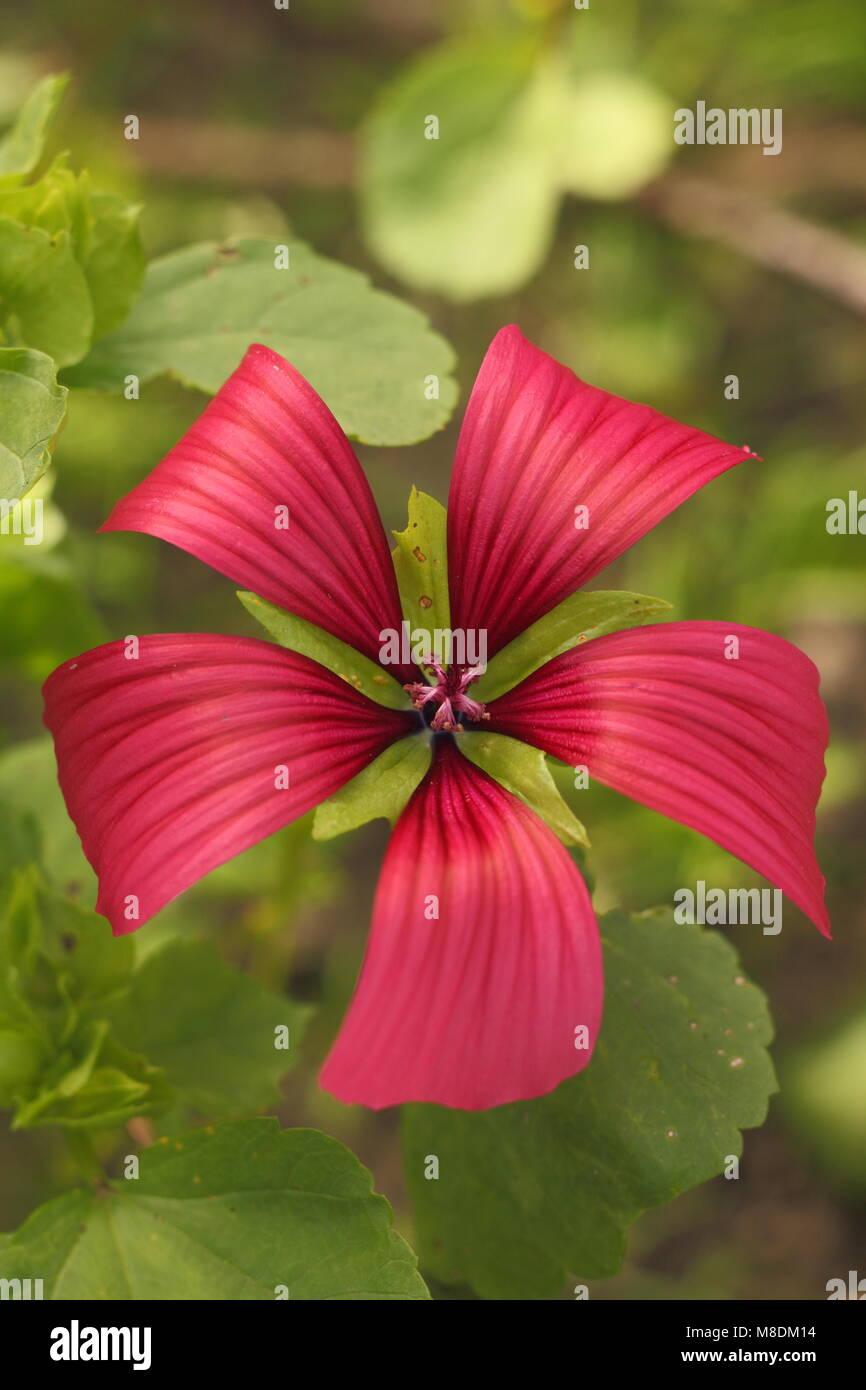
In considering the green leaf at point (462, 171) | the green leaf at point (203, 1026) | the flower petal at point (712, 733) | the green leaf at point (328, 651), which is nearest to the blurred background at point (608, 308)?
the green leaf at point (462, 171)

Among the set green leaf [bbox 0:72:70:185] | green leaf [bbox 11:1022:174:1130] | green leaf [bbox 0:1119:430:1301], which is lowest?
green leaf [bbox 0:1119:430:1301]

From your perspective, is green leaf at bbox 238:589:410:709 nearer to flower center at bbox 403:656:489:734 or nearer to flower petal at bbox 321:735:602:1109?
flower center at bbox 403:656:489:734

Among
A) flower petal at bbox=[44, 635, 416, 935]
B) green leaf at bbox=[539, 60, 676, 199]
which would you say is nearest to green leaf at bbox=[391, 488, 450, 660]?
flower petal at bbox=[44, 635, 416, 935]

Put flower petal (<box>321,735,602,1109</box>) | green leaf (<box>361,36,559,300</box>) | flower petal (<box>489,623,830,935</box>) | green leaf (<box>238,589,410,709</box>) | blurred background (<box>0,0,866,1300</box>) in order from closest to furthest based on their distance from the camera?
flower petal (<box>321,735,602,1109</box>), flower petal (<box>489,623,830,935</box>), green leaf (<box>238,589,410,709</box>), blurred background (<box>0,0,866,1300</box>), green leaf (<box>361,36,559,300</box>)

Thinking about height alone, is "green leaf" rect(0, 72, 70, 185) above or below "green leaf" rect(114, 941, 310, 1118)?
above

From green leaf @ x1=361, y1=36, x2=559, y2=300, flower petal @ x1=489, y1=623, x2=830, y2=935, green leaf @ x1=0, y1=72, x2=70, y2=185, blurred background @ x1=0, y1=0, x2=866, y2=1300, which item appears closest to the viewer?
flower petal @ x1=489, y1=623, x2=830, y2=935
